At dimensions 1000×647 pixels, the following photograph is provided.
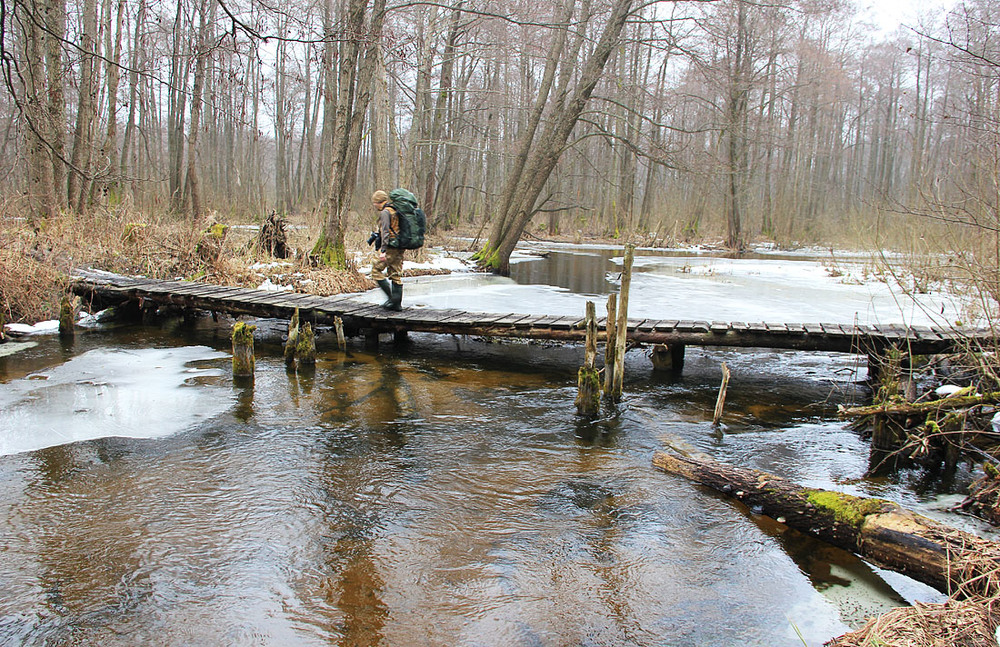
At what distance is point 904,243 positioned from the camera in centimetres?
1207

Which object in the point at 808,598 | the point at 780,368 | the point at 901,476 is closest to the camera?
the point at 808,598

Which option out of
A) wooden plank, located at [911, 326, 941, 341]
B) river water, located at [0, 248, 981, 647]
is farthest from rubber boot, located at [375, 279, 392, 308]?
wooden plank, located at [911, 326, 941, 341]

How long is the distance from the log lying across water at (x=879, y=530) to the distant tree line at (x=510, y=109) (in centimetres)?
227

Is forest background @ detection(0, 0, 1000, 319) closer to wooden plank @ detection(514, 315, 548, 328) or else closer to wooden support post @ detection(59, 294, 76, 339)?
wooden support post @ detection(59, 294, 76, 339)

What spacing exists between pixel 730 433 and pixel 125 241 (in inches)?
446

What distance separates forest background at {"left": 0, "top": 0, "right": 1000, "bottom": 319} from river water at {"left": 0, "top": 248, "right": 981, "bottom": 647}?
2154 mm

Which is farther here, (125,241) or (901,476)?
(125,241)

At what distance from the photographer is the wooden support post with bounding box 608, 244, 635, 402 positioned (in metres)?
6.47

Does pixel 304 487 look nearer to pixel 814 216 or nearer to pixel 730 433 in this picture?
pixel 730 433

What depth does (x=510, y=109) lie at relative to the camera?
30797mm

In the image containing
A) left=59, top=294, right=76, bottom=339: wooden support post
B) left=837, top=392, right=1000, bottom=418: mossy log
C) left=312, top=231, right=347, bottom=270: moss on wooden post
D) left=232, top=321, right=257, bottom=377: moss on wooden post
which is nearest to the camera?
left=837, top=392, right=1000, bottom=418: mossy log

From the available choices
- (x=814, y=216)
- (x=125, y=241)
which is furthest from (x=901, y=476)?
(x=814, y=216)

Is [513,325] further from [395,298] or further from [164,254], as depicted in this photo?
[164,254]

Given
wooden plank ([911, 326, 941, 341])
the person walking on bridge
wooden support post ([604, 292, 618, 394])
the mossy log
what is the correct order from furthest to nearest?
the person walking on bridge < wooden plank ([911, 326, 941, 341]) < wooden support post ([604, 292, 618, 394]) < the mossy log
